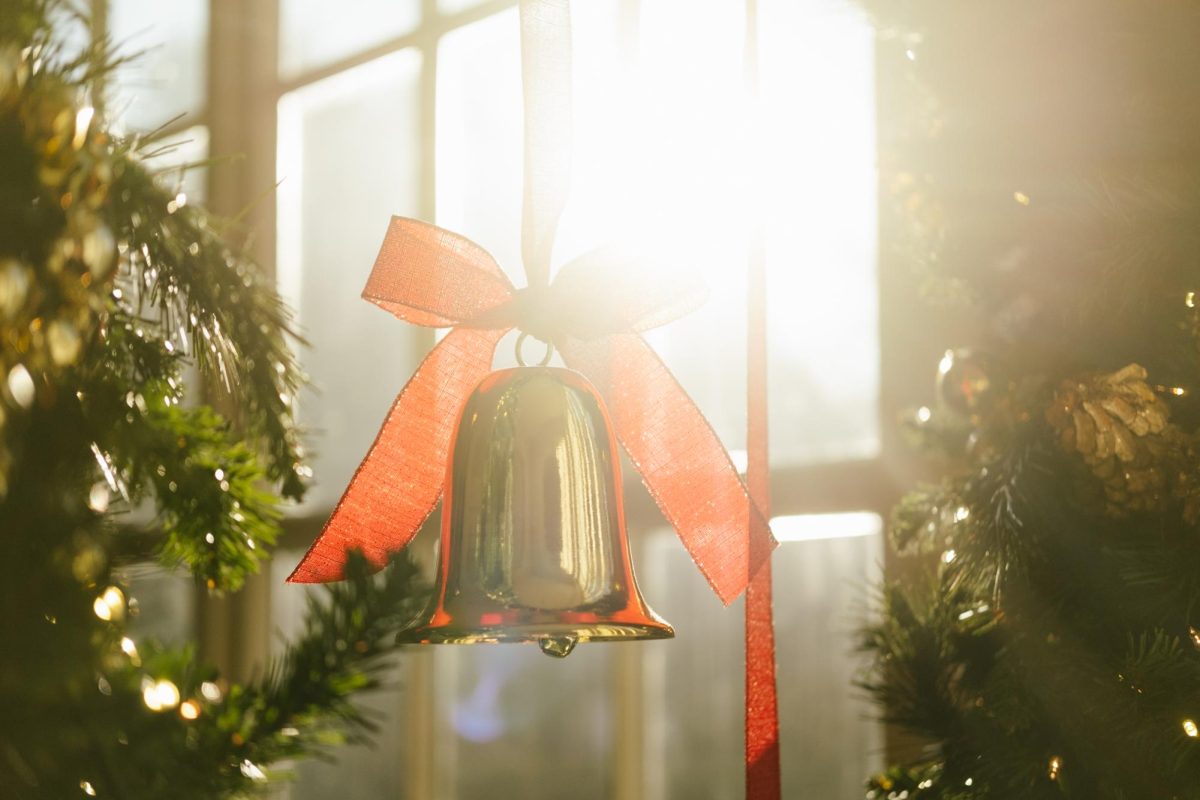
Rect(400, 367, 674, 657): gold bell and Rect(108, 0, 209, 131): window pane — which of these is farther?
Rect(108, 0, 209, 131): window pane

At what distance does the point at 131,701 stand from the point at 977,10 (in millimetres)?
718

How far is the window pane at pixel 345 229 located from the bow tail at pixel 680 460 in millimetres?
1215

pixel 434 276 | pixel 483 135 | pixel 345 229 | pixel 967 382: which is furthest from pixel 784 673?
pixel 345 229

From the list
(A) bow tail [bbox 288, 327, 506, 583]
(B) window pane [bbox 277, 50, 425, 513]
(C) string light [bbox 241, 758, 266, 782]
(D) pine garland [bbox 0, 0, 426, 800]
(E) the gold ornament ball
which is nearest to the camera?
(D) pine garland [bbox 0, 0, 426, 800]

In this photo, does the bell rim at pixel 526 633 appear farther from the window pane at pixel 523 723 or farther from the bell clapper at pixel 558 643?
the window pane at pixel 523 723

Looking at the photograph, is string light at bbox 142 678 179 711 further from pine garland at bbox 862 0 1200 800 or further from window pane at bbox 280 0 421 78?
window pane at bbox 280 0 421 78

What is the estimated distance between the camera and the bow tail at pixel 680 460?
0.73 m

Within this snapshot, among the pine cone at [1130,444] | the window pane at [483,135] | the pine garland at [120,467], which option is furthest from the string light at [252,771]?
the window pane at [483,135]

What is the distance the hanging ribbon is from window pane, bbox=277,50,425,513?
1.19m

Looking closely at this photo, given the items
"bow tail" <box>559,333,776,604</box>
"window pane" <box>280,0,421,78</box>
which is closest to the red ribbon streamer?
"bow tail" <box>559,333,776,604</box>

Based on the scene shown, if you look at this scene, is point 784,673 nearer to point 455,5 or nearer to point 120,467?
point 120,467

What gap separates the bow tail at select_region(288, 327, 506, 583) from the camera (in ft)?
2.39

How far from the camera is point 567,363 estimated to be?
0.76 m

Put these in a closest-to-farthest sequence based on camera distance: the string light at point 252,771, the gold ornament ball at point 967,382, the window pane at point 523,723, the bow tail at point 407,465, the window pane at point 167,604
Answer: the string light at point 252,771 < the bow tail at point 407,465 < the gold ornament ball at point 967,382 < the window pane at point 523,723 < the window pane at point 167,604
